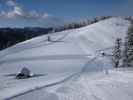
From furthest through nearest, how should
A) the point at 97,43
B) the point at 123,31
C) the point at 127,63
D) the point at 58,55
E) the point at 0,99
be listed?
the point at 123,31 < the point at 97,43 < the point at 58,55 < the point at 127,63 < the point at 0,99

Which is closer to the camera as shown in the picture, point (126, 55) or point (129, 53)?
point (129, 53)

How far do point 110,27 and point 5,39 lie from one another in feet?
156

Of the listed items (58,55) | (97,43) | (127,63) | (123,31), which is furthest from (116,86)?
(123,31)

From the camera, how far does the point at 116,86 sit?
20.3 m

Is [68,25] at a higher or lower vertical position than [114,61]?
higher

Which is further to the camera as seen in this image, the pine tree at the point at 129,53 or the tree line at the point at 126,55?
the tree line at the point at 126,55

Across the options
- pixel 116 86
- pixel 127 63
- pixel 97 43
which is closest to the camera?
pixel 116 86

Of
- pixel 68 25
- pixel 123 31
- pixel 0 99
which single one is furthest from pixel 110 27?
pixel 0 99

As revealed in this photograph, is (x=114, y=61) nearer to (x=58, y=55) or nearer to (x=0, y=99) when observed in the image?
(x=58, y=55)

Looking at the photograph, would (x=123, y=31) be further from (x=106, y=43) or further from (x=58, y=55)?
(x=58, y=55)

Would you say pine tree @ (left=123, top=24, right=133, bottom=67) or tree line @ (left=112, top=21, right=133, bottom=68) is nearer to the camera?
pine tree @ (left=123, top=24, right=133, bottom=67)

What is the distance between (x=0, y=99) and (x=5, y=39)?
9430cm

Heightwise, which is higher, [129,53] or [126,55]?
[129,53]

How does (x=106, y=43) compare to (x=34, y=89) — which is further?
(x=106, y=43)
